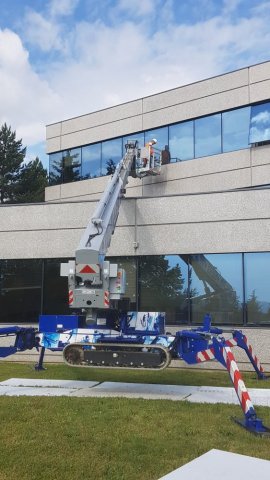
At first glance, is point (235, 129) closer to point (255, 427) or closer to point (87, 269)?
point (87, 269)

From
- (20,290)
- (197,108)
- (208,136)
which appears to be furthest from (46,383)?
(197,108)

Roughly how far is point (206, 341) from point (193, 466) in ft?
13.1

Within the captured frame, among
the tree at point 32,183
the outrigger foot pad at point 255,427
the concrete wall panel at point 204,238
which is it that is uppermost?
the tree at point 32,183

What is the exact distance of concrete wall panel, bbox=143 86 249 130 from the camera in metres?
20.9

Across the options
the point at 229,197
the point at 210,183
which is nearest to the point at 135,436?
the point at 229,197

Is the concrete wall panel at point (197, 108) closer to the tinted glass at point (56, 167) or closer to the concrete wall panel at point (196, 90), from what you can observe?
the concrete wall panel at point (196, 90)

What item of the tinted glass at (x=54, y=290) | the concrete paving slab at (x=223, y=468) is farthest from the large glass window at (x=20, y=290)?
the concrete paving slab at (x=223, y=468)

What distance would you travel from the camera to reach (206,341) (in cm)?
915

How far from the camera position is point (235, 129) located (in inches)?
829

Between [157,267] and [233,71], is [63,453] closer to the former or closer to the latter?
[157,267]

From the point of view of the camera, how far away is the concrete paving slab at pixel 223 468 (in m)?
4.92

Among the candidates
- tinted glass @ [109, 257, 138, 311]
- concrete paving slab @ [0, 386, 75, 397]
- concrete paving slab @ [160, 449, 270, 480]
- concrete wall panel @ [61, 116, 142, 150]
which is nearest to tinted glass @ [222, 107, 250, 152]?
concrete wall panel @ [61, 116, 142, 150]

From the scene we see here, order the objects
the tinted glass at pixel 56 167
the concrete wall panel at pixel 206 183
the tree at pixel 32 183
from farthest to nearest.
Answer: the tree at pixel 32 183, the tinted glass at pixel 56 167, the concrete wall panel at pixel 206 183

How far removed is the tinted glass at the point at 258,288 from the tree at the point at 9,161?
41.5 m
